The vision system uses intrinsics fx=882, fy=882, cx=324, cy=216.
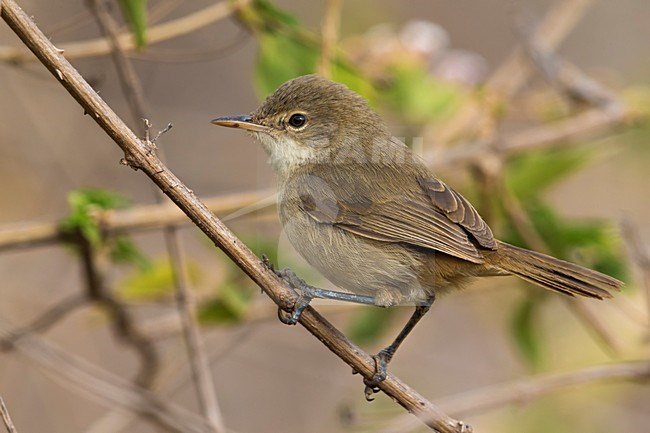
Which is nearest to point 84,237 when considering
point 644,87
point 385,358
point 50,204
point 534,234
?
point 385,358

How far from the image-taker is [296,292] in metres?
2.64

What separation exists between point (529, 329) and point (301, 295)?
230 cm

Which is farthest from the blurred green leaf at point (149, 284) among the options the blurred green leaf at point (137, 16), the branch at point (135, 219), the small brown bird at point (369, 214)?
the blurred green leaf at point (137, 16)

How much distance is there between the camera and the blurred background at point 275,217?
3.82m

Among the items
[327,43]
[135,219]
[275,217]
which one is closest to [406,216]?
[327,43]

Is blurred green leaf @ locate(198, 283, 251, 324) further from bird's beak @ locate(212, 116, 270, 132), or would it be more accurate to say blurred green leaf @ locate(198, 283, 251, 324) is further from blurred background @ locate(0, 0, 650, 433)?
bird's beak @ locate(212, 116, 270, 132)

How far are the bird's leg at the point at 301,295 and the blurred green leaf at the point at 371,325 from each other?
4.88ft

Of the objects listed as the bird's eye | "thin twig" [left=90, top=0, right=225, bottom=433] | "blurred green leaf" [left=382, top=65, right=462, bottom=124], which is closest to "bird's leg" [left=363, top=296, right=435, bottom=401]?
"thin twig" [left=90, top=0, right=225, bottom=433]

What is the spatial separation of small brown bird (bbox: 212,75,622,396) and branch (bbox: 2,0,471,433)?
7.4 inches

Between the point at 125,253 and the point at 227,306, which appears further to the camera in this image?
the point at 227,306

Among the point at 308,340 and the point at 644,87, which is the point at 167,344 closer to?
the point at 308,340

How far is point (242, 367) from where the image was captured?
6797 millimetres

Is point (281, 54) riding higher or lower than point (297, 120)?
higher

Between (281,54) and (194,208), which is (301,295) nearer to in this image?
(194,208)
